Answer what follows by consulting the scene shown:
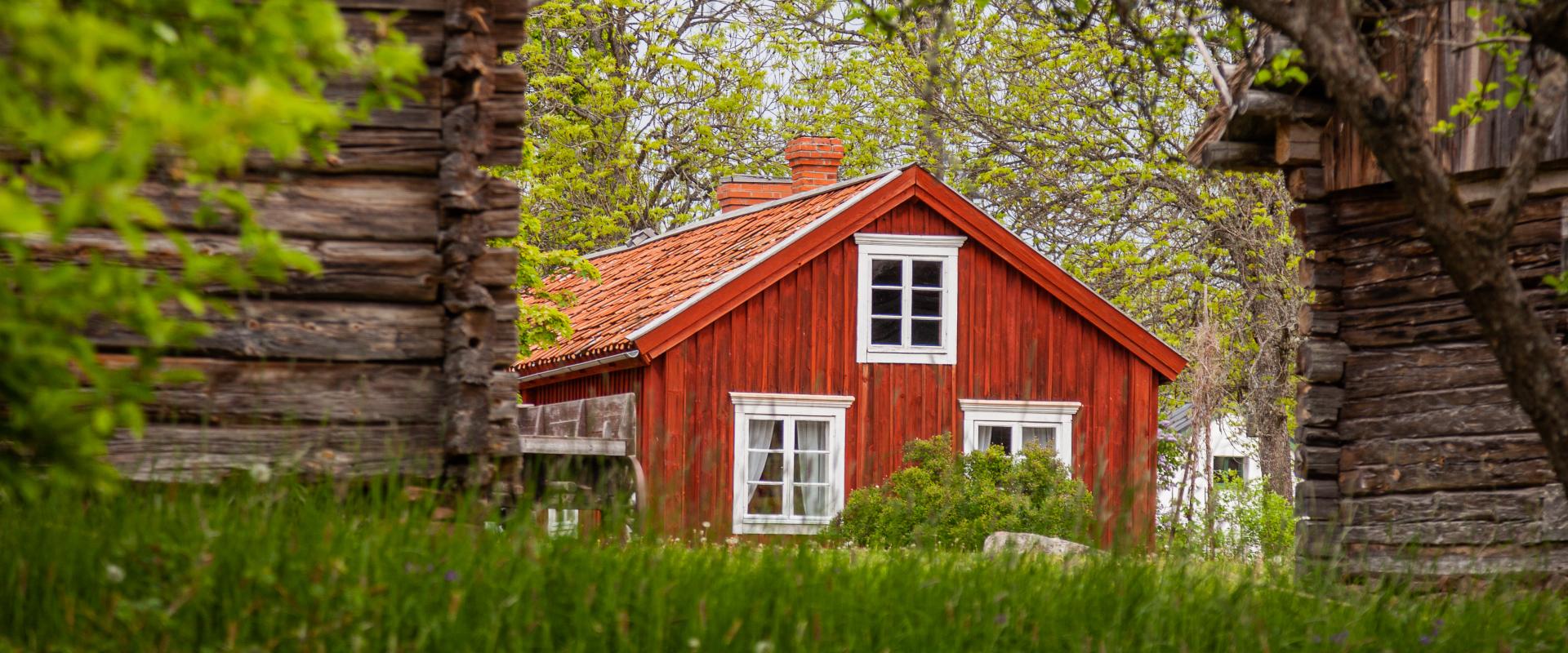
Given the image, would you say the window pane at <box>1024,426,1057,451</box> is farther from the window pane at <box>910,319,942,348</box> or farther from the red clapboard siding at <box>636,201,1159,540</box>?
the window pane at <box>910,319,942,348</box>

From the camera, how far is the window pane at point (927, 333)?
19500mm

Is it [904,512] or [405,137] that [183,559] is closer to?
[405,137]

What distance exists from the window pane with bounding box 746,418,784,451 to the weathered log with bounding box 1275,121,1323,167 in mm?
9566

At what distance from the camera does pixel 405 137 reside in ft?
19.4

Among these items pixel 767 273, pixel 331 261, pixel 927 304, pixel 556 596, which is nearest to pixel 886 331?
pixel 927 304

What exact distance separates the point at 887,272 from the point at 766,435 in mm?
2693

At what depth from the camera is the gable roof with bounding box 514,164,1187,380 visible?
17891 millimetres

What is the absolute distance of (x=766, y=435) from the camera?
18719 millimetres

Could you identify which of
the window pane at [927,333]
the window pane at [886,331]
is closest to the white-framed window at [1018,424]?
the window pane at [927,333]

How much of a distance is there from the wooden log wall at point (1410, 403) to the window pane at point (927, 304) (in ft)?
31.4

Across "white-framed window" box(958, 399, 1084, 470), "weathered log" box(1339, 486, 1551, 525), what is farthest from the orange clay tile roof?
"weathered log" box(1339, 486, 1551, 525)

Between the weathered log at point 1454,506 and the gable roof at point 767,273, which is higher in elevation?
the gable roof at point 767,273

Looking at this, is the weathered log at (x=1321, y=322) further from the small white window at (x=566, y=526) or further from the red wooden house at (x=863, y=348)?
the red wooden house at (x=863, y=348)

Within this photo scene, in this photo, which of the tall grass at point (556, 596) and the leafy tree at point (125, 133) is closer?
the leafy tree at point (125, 133)
